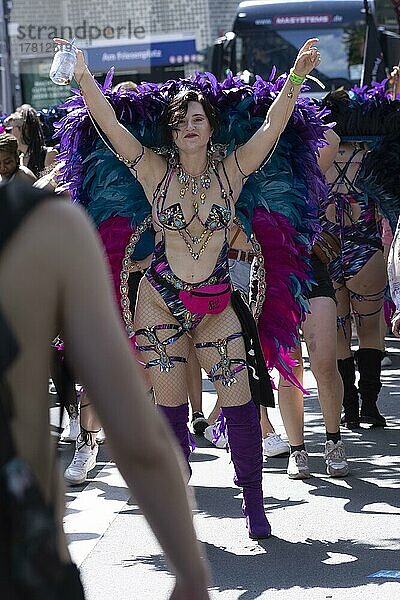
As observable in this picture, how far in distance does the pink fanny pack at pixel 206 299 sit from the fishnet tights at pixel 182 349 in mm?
43

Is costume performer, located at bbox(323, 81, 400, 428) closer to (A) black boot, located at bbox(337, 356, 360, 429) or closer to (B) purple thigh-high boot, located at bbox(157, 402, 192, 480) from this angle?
(A) black boot, located at bbox(337, 356, 360, 429)

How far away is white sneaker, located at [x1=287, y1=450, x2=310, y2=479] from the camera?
6488 mm

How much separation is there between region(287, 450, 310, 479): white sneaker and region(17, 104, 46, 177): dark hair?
3.23 meters

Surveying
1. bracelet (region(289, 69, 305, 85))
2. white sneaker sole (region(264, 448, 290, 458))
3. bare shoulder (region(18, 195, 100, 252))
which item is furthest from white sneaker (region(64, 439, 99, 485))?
bare shoulder (region(18, 195, 100, 252))

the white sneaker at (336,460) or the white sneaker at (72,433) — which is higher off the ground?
the white sneaker at (336,460)

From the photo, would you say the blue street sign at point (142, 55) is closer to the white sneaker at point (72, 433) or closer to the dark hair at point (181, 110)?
the white sneaker at point (72, 433)

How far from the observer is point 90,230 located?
1752 mm

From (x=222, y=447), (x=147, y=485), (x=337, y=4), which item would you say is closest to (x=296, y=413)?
(x=222, y=447)

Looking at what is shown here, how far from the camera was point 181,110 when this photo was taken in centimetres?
531

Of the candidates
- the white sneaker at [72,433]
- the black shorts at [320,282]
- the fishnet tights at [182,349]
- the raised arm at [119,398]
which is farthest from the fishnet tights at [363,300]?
the raised arm at [119,398]

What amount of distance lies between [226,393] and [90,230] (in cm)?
359

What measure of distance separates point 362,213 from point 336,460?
68.0 inches

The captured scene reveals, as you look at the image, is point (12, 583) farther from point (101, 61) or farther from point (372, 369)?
point (101, 61)

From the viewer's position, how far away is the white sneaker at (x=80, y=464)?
6578mm
